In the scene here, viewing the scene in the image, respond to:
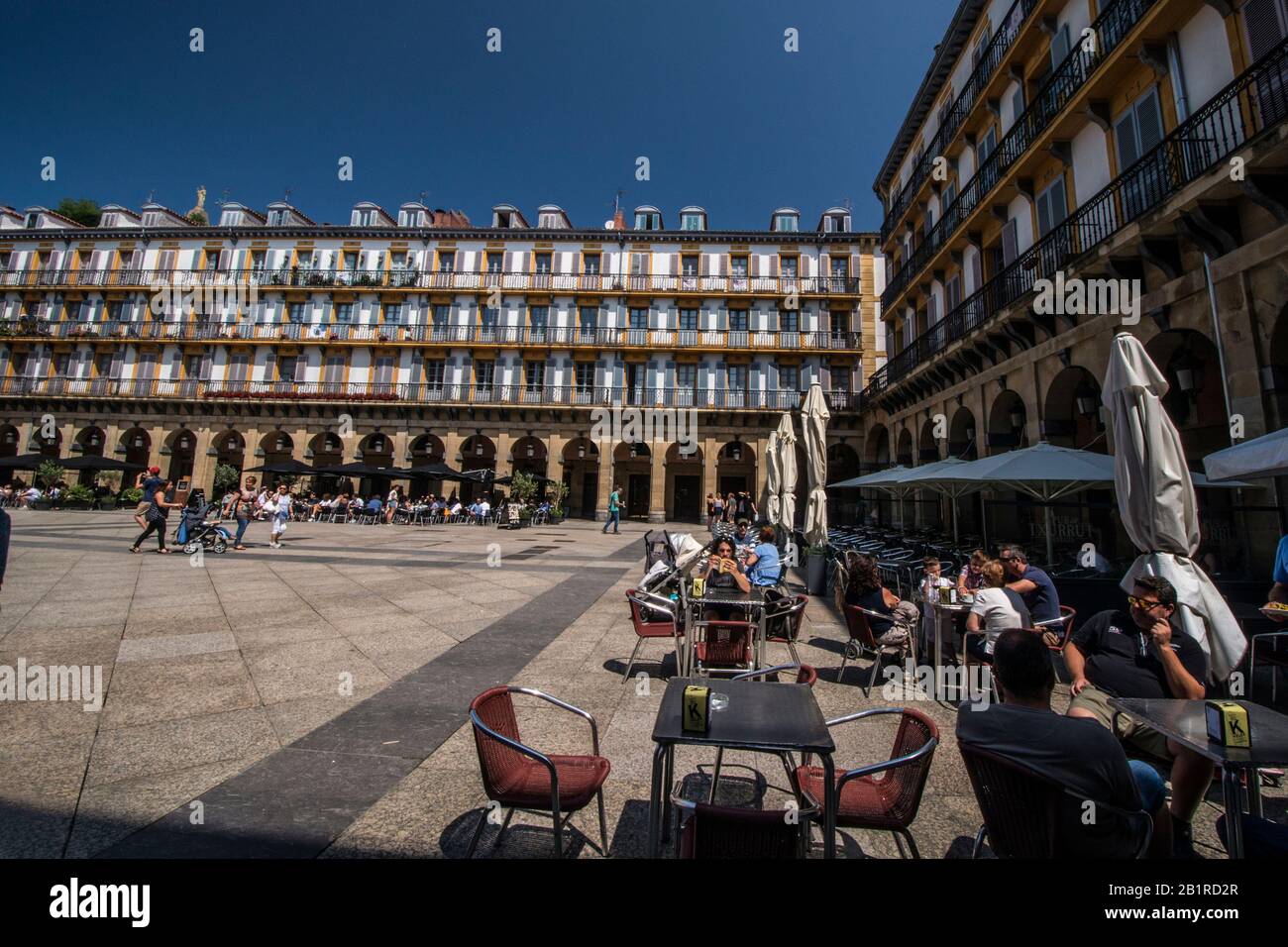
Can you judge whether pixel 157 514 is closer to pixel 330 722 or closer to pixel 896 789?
pixel 330 722

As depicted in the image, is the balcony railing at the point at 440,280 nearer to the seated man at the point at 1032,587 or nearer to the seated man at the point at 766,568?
the seated man at the point at 766,568

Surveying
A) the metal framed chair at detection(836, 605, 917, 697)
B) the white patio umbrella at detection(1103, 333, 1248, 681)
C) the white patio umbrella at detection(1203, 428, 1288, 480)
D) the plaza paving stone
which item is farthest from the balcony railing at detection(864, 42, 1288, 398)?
the plaza paving stone

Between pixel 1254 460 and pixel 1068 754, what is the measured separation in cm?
544

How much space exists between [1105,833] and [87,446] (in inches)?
1730

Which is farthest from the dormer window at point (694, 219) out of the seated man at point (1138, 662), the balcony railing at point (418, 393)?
the seated man at point (1138, 662)

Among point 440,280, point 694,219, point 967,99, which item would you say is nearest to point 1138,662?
point 967,99

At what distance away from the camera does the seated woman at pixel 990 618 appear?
13.4 feet

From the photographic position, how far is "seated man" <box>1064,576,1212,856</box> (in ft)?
9.39

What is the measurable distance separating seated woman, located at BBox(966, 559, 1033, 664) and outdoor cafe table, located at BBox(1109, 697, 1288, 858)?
59.5 inches

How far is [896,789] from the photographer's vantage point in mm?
2158

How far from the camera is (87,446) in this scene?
30734 mm

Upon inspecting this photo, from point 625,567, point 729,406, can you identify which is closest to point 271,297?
point 729,406

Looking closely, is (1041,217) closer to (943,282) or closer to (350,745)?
(943,282)

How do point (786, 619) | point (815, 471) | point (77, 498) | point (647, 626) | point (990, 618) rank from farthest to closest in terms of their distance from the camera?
point (77, 498) → point (815, 471) → point (786, 619) → point (647, 626) → point (990, 618)
